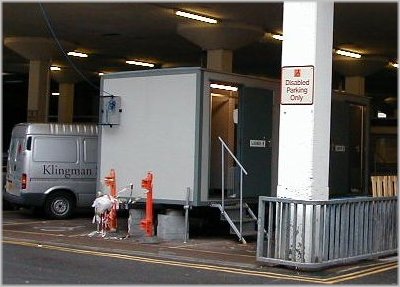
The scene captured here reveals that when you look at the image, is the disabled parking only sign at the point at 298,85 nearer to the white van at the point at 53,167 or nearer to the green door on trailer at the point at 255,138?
the green door on trailer at the point at 255,138

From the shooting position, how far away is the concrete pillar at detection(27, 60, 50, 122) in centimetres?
2805

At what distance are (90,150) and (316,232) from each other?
8708mm

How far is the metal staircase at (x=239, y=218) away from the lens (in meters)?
13.6

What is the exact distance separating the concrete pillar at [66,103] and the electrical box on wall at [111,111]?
19936mm

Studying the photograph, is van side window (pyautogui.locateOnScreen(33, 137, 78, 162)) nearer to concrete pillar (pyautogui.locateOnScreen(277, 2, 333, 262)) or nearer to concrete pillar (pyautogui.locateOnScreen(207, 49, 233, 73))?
concrete pillar (pyautogui.locateOnScreen(207, 49, 233, 73))

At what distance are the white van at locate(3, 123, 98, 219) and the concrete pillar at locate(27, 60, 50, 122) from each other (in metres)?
10.3

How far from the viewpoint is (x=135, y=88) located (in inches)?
566

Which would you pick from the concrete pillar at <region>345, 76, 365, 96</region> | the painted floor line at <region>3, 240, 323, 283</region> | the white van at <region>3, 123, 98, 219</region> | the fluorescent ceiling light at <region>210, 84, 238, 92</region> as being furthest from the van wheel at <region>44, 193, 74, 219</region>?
the concrete pillar at <region>345, 76, 365, 96</region>

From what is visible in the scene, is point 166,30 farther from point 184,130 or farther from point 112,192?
point 184,130

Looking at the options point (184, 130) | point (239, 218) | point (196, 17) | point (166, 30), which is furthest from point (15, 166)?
point (166, 30)

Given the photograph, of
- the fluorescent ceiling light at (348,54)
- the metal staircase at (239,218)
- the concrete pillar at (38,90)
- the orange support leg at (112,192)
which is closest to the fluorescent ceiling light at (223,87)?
the metal staircase at (239,218)

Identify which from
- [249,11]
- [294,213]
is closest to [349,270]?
[294,213]

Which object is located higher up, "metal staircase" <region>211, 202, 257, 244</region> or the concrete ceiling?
the concrete ceiling

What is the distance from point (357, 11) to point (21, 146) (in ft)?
30.3
